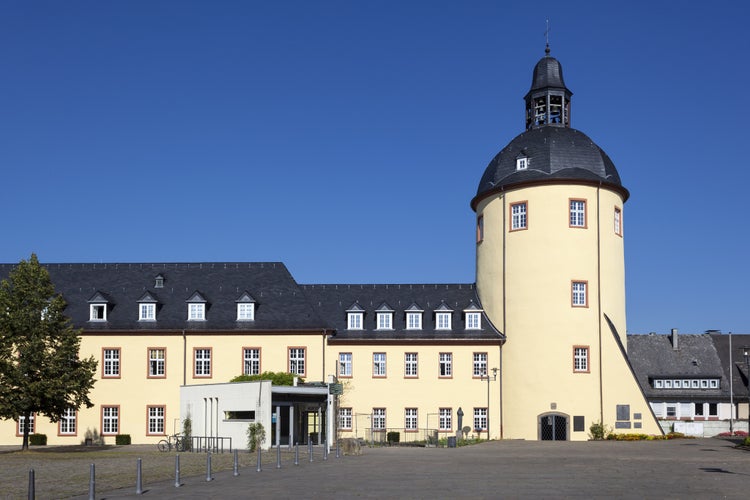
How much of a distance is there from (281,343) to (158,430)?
7969 millimetres

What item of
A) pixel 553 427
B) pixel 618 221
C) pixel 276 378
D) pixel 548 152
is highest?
pixel 548 152

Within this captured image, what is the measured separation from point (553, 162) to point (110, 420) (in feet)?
89.9

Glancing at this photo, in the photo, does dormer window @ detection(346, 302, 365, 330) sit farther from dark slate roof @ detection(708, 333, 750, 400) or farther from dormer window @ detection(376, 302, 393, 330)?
dark slate roof @ detection(708, 333, 750, 400)

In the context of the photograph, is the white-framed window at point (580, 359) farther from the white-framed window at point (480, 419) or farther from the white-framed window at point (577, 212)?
the white-framed window at point (577, 212)

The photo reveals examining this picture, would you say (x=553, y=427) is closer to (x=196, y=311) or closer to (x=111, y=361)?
(x=196, y=311)

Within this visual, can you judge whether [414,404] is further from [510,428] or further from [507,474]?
[507,474]

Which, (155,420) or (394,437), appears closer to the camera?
(394,437)

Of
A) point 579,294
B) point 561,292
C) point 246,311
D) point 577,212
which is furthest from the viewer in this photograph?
point 246,311

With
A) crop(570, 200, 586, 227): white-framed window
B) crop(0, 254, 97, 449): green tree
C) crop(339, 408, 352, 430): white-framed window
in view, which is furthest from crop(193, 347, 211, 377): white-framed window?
crop(570, 200, 586, 227): white-framed window

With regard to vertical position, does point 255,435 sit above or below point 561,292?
below

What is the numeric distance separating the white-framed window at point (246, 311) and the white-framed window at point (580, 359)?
685 inches

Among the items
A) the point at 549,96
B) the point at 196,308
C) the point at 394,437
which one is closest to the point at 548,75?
the point at 549,96

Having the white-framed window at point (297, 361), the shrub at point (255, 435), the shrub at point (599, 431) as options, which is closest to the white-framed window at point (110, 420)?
the white-framed window at point (297, 361)

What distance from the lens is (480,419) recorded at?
51969mm
